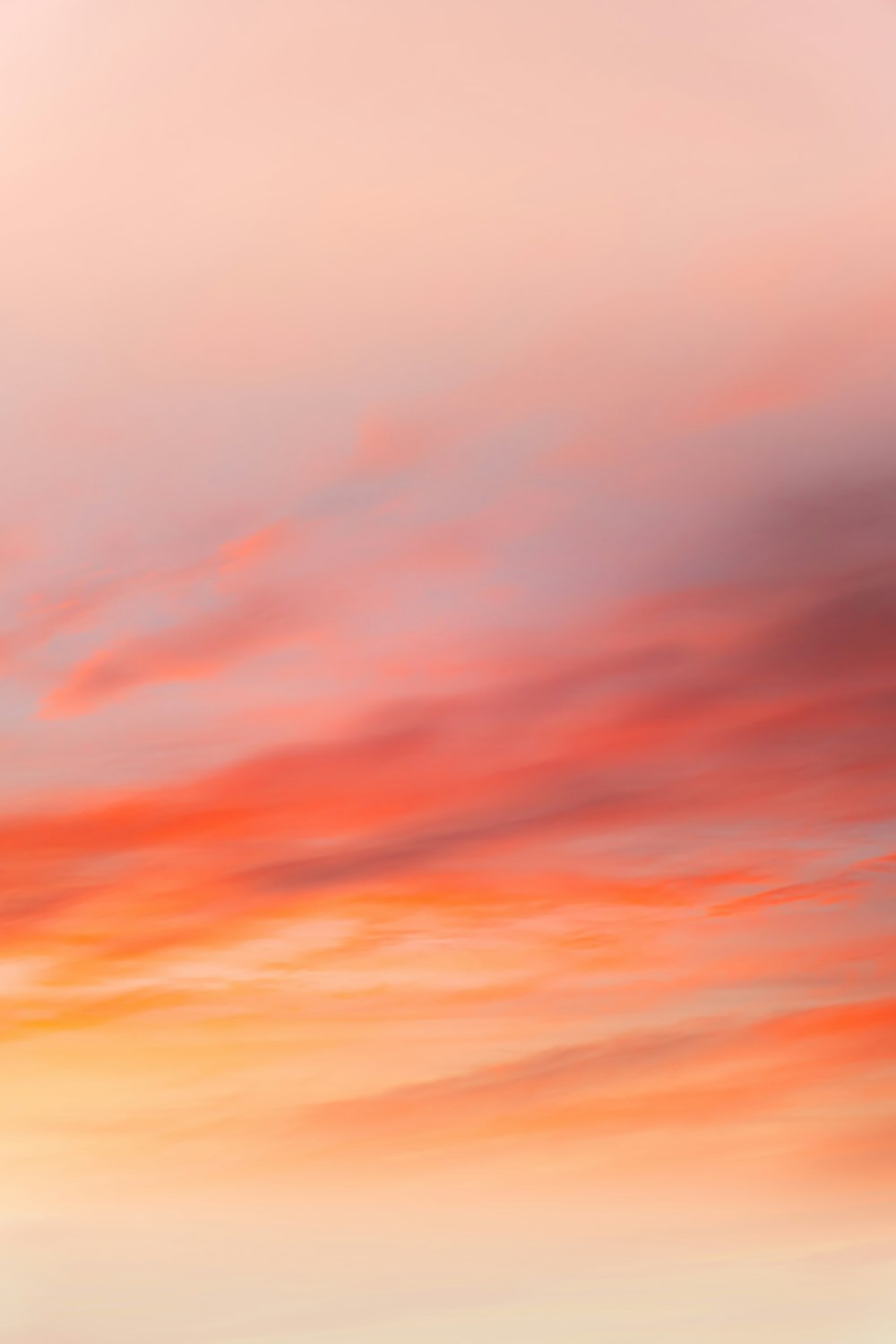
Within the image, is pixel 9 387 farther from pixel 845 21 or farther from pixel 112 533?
pixel 845 21

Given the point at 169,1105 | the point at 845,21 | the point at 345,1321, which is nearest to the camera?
the point at 345,1321

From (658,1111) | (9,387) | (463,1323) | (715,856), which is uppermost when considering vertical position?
(9,387)

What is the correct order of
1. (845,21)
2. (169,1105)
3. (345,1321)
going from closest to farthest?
(345,1321) → (169,1105) → (845,21)

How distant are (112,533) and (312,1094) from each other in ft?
2.04

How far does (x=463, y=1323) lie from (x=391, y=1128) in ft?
0.62

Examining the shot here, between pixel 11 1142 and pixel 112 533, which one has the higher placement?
pixel 112 533

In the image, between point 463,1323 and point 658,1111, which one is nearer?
point 463,1323

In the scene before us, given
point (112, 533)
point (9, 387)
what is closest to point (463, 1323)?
point (112, 533)

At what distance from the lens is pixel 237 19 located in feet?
4.54

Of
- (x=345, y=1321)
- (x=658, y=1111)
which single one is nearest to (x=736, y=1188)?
(x=658, y=1111)

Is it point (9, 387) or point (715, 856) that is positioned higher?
point (9, 387)

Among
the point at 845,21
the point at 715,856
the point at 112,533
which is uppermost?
the point at 845,21

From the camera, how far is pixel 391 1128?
4.22 ft

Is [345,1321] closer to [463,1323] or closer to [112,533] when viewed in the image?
[463,1323]
